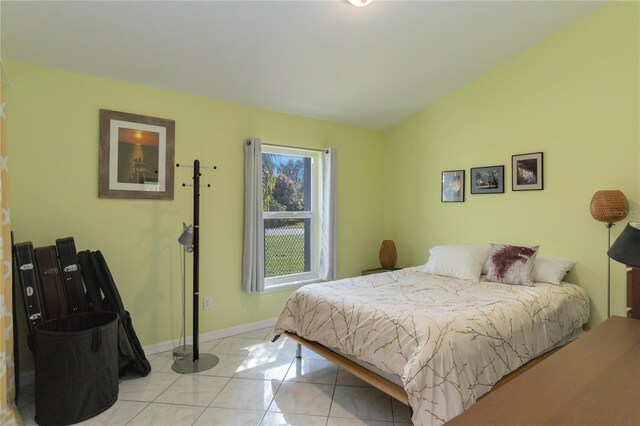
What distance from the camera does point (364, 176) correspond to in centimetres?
440

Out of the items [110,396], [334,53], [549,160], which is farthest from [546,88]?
[110,396]

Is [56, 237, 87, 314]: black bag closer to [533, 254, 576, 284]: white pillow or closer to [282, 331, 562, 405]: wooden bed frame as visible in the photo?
[282, 331, 562, 405]: wooden bed frame

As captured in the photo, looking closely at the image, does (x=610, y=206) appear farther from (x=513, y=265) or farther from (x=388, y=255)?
(x=388, y=255)

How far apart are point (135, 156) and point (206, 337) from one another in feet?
5.77

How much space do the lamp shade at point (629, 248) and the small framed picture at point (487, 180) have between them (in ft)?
7.04

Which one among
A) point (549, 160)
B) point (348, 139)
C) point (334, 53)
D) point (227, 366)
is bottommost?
point (227, 366)

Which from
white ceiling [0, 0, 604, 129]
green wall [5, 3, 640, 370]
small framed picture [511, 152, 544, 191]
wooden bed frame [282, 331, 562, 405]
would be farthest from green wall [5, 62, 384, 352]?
small framed picture [511, 152, 544, 191]

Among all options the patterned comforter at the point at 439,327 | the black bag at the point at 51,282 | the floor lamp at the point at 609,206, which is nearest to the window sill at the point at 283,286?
the patterned comforter at the point at 439,327

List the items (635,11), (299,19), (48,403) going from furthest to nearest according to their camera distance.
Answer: (635,11)
(299,19)
(48,403)

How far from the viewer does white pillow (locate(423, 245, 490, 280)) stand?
3.08 meters

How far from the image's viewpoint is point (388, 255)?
13.7 feet

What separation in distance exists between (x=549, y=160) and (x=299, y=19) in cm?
250

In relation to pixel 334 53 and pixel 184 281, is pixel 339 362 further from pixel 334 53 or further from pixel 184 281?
pixel 334 53

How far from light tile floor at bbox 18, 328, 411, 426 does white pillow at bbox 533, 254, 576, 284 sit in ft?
5.45
